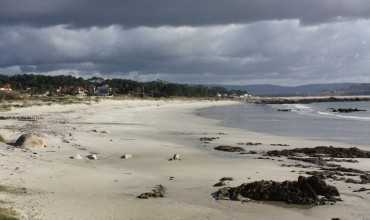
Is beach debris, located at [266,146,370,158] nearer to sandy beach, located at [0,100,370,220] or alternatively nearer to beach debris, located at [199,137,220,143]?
sandy beach, located at [0,100,370,220]

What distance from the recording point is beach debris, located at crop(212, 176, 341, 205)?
13.8 m

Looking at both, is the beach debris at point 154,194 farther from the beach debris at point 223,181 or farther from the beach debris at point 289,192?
the beach debris at point 223,181

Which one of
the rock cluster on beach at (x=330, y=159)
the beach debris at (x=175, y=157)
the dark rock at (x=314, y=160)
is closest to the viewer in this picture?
the rock cluster on beach at (x=330, y=159)

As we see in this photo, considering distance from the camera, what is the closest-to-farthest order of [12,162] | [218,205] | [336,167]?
[218,205]
[12,162]
[336,167]

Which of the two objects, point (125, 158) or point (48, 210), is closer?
point (48, 210)

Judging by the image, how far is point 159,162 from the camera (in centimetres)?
2161

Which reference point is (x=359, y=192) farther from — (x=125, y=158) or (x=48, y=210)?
(x=125, y=158)

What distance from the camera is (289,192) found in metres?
14.0

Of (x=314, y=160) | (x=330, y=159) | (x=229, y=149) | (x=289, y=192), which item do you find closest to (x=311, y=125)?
(x=229, y=149)

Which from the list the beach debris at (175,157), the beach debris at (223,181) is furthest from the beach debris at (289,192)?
the beach debris at (175,157)

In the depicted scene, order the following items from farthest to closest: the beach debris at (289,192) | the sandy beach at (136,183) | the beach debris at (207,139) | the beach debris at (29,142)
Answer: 1. the beach debris at (207,139)
2. the beach debris at (29,142)
3. the beach debris at (289,192)
4. the sandy beach at (136,183)

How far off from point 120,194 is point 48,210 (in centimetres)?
269

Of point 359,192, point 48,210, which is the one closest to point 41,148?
point 48,210

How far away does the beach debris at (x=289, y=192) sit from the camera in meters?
13.8
